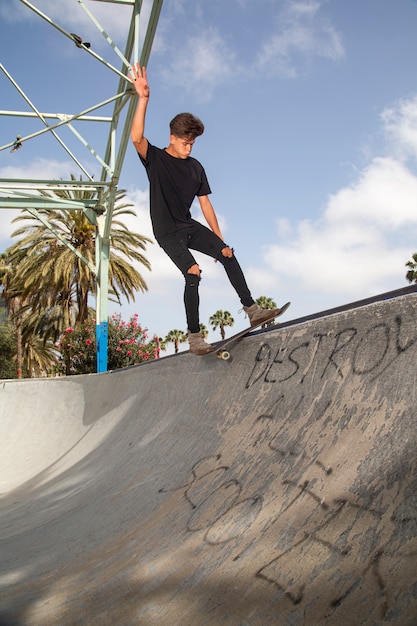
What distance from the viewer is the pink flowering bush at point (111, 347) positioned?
55.8 feet

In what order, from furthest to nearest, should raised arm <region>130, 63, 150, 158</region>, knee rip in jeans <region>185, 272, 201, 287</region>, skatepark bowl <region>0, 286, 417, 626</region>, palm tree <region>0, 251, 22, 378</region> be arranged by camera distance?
1. palm tree <region>0, 251, 22, 378</region>
2. knee rip in jeans <region>185, 272, 201, 287</region>
3. raised arm <region>130, 63, 150, 158</region>
4. skatepark bowl <region>0, 286, 417, 626</region>

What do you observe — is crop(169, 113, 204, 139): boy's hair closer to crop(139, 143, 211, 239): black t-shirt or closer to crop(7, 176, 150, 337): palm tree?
crop(139, 143, 211, 239): black t-shirt

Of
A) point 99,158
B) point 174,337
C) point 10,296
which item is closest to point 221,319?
point 174,337

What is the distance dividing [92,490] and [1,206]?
10083 mm

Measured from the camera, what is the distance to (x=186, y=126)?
365cm

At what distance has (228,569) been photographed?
1.81 meters

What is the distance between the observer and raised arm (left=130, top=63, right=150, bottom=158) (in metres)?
3.53

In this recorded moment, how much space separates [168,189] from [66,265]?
64.0ft

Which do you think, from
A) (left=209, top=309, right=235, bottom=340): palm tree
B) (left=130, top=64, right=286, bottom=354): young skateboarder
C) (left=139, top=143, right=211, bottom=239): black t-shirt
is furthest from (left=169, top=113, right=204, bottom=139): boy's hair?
(left=209, top=309, right=235, bottom=340): palm tree

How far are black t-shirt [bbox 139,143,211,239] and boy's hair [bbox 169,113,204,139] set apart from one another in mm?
175

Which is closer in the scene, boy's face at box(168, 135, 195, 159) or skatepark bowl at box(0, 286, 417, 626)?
skatepark bowl at box(0, 286, 417, 626)

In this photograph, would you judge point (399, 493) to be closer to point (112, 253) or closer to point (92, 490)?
point (92, 490)

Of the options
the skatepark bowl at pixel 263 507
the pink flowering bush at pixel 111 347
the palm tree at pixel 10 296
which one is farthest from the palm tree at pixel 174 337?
the skatepark bowl at pixel 263 507

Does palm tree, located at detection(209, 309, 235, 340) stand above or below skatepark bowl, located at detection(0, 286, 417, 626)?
above
